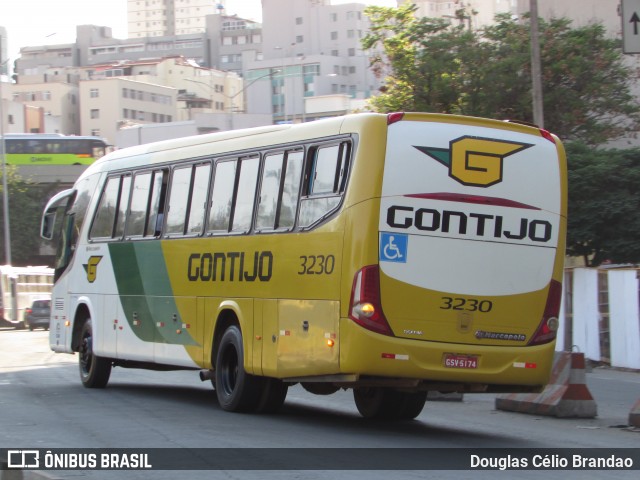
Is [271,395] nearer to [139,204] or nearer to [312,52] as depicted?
[139,204]

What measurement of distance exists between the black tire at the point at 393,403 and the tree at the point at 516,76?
22.4m

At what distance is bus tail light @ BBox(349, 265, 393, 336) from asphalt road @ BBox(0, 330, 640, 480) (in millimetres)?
1158

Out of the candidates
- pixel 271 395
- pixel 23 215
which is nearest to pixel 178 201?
pixel 271 395

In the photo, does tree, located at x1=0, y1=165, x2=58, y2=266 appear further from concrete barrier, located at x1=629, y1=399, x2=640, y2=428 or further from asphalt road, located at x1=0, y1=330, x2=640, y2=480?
concrete barrier, located at x1=629, y1=399, x2=640, y2=428

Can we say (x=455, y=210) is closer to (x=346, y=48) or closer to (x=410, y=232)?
(x=410, y=232)

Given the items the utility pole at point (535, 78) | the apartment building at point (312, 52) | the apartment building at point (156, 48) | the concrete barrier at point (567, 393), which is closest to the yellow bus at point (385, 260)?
the concrete barrier at point (567, 393)

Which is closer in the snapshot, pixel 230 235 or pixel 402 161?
pixel 402 161

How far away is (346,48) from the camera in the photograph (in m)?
151

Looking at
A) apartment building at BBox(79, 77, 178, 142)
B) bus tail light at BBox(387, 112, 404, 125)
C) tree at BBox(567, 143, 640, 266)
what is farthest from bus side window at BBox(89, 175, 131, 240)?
apartment building at BBox(79, 77, 178, 142)

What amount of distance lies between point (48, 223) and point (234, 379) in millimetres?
7394

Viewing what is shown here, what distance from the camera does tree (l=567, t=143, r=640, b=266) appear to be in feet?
86.6

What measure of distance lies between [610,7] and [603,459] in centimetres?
3361

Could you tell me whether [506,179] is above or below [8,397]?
above
